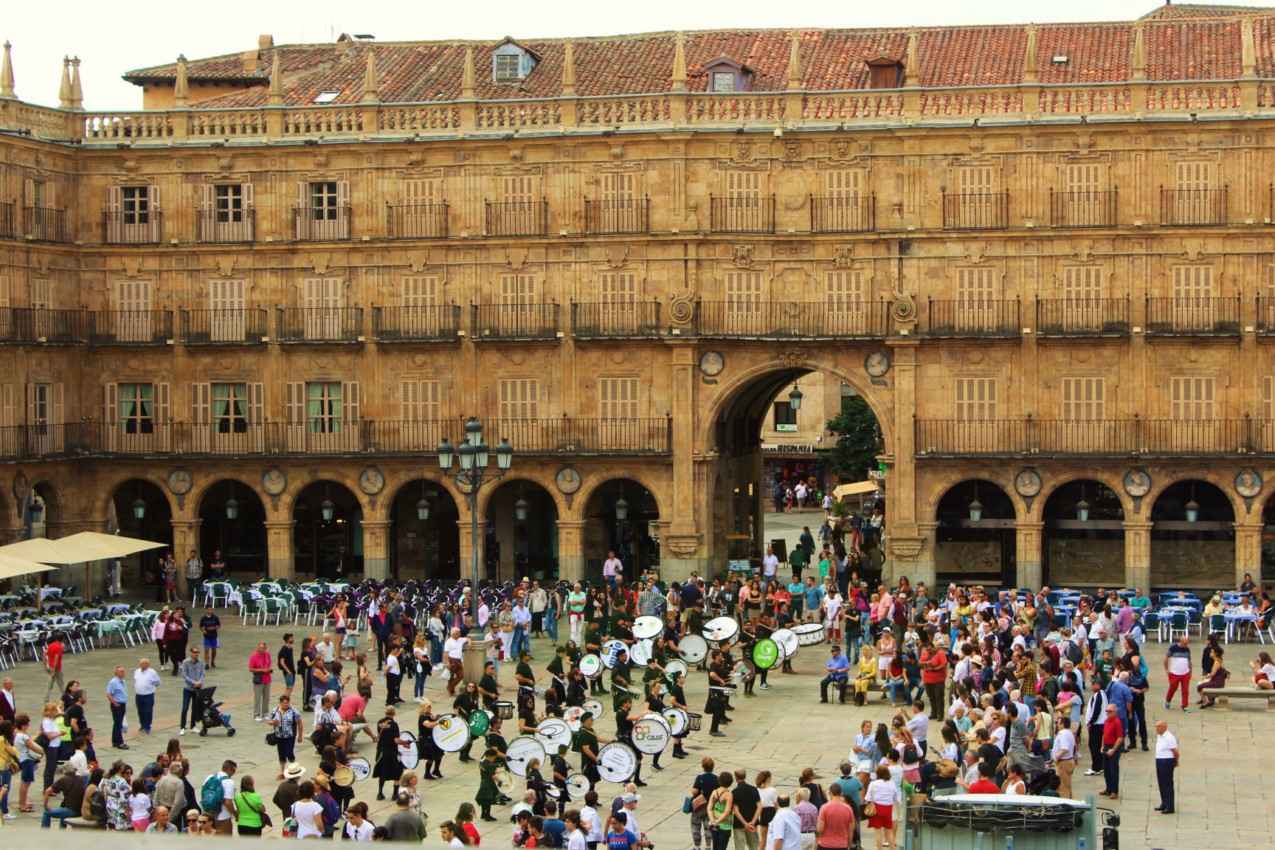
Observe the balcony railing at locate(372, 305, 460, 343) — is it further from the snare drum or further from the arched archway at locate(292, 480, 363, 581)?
the snare drum

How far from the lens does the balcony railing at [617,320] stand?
48562 millimetres

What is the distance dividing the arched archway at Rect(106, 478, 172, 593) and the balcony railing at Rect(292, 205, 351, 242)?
8.61m

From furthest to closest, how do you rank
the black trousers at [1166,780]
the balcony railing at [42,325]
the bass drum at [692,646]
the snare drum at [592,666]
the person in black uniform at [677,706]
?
1. the balcony railing at [42,325]
2. the bass drum at [692,646]
3. the snare drum at [592,666]
4. the person in black uniform at [677,706]
5. the black trousers at [1166,780]

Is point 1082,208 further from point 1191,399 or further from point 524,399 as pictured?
point 524,399

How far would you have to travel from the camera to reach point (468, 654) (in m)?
33.7

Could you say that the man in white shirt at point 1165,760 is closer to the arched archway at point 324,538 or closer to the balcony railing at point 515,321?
the balcony railing at point 515,321

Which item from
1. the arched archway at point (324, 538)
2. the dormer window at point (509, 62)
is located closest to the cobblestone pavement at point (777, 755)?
the arched archway at point (324, 538)

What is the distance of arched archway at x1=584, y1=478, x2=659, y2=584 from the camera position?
166 feet

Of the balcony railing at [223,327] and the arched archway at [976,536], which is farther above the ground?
the balcony railing at [223,327]

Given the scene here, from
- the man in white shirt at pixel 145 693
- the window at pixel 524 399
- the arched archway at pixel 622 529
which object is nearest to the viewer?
the man in white shirt at pixel 145 693

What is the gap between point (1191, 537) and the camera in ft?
154

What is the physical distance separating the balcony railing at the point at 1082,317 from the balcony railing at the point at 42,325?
25172 millimetres

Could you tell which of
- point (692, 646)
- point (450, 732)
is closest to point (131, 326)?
point (692, 646)

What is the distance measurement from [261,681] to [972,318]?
74.5 ft
